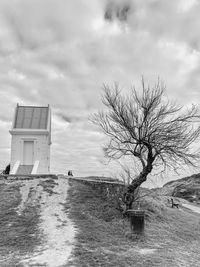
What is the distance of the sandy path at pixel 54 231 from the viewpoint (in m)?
7.28

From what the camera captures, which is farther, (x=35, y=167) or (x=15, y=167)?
(x=35, y=167)

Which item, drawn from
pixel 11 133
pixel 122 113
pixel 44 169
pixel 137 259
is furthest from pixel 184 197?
pixel 137 259

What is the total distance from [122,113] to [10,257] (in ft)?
25.9

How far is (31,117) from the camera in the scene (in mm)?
23000

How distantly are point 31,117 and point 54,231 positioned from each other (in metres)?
14.4

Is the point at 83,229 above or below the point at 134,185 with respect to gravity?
below

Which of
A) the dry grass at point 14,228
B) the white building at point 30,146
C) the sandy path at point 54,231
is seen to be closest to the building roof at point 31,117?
the white building at point 30,146

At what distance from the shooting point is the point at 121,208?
13570 mm

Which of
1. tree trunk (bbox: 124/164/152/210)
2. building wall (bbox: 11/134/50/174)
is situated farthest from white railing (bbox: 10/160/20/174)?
tree trunk (bbox: 124/164/152/210)

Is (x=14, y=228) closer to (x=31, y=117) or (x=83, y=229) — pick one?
(x=83, y=229)

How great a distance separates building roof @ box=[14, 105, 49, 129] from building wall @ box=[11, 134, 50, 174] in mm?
869

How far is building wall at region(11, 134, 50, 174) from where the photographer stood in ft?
70.9

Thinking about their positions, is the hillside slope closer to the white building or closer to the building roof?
the white building

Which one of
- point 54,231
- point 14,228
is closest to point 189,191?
point 54,231
